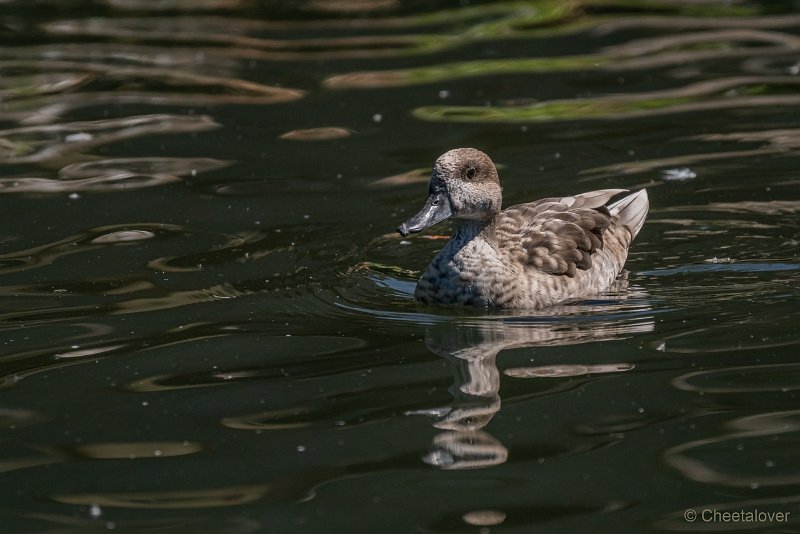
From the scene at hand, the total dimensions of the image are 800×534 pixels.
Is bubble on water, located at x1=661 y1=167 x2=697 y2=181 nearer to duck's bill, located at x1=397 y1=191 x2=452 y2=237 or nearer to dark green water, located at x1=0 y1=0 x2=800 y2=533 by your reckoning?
dark green water, located at x1=0 y1=0 x2=800 y2=533

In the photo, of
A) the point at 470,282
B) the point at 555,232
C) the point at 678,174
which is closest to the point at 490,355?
the point at 470,282

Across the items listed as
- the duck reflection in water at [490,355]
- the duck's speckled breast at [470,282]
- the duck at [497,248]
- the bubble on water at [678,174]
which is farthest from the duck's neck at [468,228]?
the bubble on water at [678,174]

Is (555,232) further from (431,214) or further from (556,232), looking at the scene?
(431,214)

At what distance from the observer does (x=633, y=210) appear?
32.5 ft

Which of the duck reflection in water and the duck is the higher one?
the duck

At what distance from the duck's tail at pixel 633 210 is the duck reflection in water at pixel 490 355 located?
85cm

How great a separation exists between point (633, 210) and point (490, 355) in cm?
275

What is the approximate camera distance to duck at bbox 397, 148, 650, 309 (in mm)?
8453

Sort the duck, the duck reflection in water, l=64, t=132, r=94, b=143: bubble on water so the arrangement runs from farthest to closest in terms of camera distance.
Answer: l=64, t=132, r=94, b=143: bubble on water < the duck < the duck reflection in water

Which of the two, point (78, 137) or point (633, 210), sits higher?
point (78, 137)

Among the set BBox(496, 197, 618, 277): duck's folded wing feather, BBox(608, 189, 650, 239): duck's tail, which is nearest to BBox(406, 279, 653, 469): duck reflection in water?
BBox(496, 197, 618, 277): duck's folded wing feather

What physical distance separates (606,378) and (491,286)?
5.20 ft

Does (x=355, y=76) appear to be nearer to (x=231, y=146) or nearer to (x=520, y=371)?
(x=231, y=146)

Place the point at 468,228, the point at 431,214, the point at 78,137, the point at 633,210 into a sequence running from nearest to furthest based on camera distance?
the point at 431,214
the point at 468,228
the point at 633,210
the point at 78,137
